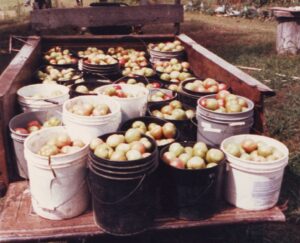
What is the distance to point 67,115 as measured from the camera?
3344 millimetres

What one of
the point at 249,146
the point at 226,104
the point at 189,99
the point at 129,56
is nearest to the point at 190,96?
the point at 189,99

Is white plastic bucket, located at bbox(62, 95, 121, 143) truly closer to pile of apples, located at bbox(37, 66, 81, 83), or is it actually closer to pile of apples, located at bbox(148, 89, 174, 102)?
pile of apples, located at bbox(148, 89, 174, 102)

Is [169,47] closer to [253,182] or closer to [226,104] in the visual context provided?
[226,104]

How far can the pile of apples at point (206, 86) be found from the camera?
446cm

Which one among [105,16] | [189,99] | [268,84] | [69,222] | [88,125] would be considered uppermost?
[105,16]

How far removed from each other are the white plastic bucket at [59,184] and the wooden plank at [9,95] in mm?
503

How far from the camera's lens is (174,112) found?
13.4 ft

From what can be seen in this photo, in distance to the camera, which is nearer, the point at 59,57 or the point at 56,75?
the point at 56,75

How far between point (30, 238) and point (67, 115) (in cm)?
104

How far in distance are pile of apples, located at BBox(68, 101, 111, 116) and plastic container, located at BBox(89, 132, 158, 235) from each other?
0.69m

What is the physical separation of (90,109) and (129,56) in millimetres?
3170

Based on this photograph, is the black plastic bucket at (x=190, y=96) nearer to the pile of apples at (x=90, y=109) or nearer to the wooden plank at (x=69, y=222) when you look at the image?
the pile of apples at (x=90, y=109)

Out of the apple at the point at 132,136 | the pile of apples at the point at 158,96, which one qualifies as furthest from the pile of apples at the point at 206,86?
the apple at the point at 132,136

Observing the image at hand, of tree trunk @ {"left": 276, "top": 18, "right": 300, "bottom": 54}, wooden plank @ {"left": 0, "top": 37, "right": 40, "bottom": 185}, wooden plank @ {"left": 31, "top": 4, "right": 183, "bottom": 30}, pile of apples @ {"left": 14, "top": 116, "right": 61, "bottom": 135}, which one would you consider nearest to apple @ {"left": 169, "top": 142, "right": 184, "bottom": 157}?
pile of apples @ {"left": 14, "top": 116, "right": 61, "bottom": 135}
